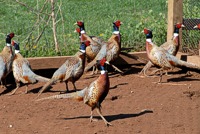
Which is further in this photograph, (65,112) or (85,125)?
(65,112)

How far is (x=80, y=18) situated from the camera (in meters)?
14.9

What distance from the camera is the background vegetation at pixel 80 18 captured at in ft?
36.8

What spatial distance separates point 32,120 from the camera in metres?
7.56

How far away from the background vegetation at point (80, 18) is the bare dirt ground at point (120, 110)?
1.58 m

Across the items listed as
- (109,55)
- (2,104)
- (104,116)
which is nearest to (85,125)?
(104,116)

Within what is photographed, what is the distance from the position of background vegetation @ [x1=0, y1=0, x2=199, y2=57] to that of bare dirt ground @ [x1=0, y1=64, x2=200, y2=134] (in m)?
1.58

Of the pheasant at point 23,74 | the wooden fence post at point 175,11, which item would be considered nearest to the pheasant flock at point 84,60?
the pheasant at point 23,74

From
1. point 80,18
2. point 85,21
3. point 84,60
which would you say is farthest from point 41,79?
point 80,18

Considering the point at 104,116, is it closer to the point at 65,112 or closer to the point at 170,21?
the point at 65,112

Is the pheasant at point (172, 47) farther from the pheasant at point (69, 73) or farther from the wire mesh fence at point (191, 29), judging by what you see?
the pheasant at point (69, 73)

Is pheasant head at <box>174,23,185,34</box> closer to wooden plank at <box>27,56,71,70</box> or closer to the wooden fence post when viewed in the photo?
the wooden fence post

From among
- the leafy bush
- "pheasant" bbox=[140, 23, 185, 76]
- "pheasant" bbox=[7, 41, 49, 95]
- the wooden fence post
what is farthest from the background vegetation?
"pheasant" bbox=[7, 41, 49, 95]

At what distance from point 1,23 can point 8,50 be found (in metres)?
5.07

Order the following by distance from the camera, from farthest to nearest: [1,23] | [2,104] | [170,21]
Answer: [1,23]
[170,21]
[2,104]
